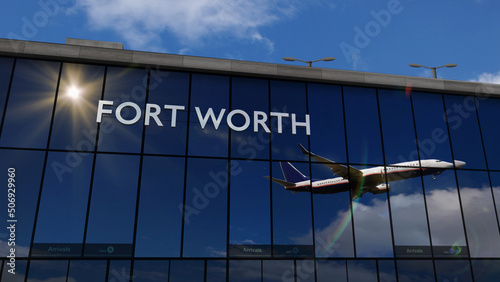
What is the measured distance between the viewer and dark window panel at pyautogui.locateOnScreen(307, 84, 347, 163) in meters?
20.0

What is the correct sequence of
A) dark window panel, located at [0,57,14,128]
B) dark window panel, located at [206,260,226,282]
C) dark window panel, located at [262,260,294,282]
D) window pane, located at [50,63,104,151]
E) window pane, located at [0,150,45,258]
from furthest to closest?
dark window panel, located at [0,57,14,128], window pane, located at [50,63,104,151], dark window panel, located at [262,260,294,282], dark window panel, located at [206,260,226,282], window pane, located at [0,150,45,258]

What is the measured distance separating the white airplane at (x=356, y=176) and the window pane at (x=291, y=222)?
0.37m

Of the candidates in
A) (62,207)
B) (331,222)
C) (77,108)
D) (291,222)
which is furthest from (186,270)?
(77,108)

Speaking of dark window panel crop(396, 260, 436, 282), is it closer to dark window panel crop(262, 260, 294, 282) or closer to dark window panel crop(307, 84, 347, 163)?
dark window panel crop(262, 260, 294, 282)

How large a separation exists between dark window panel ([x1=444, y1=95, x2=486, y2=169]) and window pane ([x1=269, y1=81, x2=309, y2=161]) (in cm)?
826

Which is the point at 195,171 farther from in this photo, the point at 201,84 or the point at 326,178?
the point at 326,178

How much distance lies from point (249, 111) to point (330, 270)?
330 inches

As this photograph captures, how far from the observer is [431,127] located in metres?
21.4

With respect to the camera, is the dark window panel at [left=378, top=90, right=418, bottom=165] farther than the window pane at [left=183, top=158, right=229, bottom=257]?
Yes

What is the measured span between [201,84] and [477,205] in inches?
603

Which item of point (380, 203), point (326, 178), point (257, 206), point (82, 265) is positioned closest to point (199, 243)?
point (257, 206)

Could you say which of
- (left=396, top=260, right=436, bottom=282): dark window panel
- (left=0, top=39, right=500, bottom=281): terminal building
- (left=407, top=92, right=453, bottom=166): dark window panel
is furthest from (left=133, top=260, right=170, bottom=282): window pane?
(left=407, top=92, right=453, bottom=166): dark window panel

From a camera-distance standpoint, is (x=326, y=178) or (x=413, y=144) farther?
(x=413, y=144)

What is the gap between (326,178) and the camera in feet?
63.8
